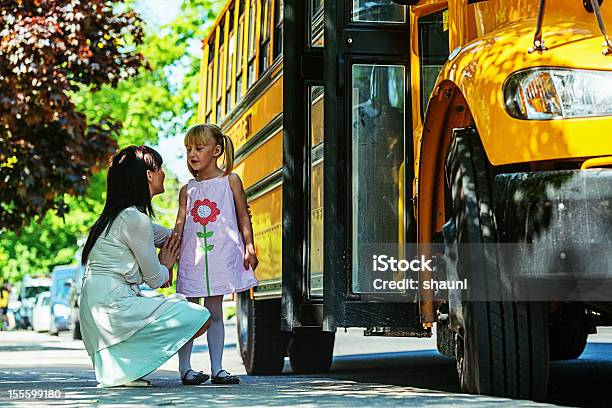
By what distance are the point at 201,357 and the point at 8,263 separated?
3898 centimetres

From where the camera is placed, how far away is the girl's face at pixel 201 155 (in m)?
7.78

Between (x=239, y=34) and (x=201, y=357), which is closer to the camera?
(x=239, y=34)

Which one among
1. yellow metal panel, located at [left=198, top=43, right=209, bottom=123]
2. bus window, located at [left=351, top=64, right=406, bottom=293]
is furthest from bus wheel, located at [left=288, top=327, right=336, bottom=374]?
yellow metal panel, located at [left=198, top=43, right=209, bottom=123]

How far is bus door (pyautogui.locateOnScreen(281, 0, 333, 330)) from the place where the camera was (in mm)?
7938

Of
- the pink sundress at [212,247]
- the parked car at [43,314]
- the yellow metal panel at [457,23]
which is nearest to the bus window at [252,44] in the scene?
the pink sundress at [212,247]

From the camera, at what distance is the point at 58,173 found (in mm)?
18859

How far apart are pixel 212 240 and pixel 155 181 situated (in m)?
0.46

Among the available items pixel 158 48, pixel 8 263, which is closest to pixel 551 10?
pixel 158 48

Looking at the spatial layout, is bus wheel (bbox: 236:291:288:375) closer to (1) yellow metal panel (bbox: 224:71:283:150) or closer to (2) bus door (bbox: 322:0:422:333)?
(1) yellow metal panel (bbox: 224:71:283:150)

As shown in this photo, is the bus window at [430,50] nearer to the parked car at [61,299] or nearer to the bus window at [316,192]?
the bus window at [316,192]

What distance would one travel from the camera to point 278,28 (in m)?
9.56

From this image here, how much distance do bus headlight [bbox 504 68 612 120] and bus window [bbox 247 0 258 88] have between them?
543cm

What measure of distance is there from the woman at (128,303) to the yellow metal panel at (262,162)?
6.82 ft

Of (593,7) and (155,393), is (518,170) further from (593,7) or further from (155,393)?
(155,393)
